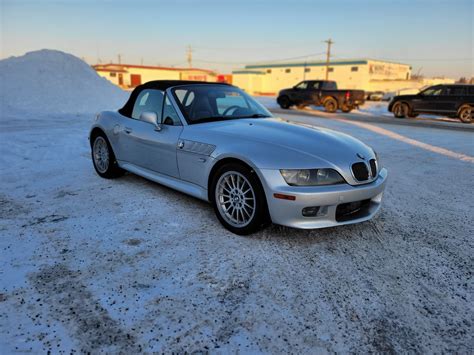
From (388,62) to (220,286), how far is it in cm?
7549

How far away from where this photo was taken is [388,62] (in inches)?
2685

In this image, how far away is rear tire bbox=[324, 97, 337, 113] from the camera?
1988cm

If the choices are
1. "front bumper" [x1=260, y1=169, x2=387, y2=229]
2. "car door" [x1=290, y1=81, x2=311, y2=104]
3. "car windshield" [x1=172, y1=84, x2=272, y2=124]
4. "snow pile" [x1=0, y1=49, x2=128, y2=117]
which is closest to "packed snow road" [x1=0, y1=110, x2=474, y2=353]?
"front bumper" [x1=260, y1=169, x2=387, y2=229]

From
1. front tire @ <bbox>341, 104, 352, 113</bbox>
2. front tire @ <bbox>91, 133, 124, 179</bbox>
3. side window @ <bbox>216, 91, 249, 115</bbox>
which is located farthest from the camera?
front tire @ <bbox>341, 104, 352, 113</bbox>

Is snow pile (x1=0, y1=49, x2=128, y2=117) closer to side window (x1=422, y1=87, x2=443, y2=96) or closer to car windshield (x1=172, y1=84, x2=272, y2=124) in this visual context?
car windshield (x1=172, y1=84, x2=272, y2=124)

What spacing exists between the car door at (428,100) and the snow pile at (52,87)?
14.0 meters

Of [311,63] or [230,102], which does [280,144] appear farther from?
[311,63]

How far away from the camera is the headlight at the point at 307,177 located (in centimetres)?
306

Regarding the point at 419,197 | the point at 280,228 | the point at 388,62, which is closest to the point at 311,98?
the point at 419,197

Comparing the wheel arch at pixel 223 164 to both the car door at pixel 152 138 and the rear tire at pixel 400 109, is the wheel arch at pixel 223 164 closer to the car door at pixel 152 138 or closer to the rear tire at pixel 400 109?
the car door at pixel 152 138

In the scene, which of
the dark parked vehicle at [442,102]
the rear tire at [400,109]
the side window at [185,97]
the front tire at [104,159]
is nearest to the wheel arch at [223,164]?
the side window at [185,97]

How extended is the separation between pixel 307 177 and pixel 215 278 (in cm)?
116

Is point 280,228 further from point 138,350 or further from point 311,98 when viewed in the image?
point 311,98

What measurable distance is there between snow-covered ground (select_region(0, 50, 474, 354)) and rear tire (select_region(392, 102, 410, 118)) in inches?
539
